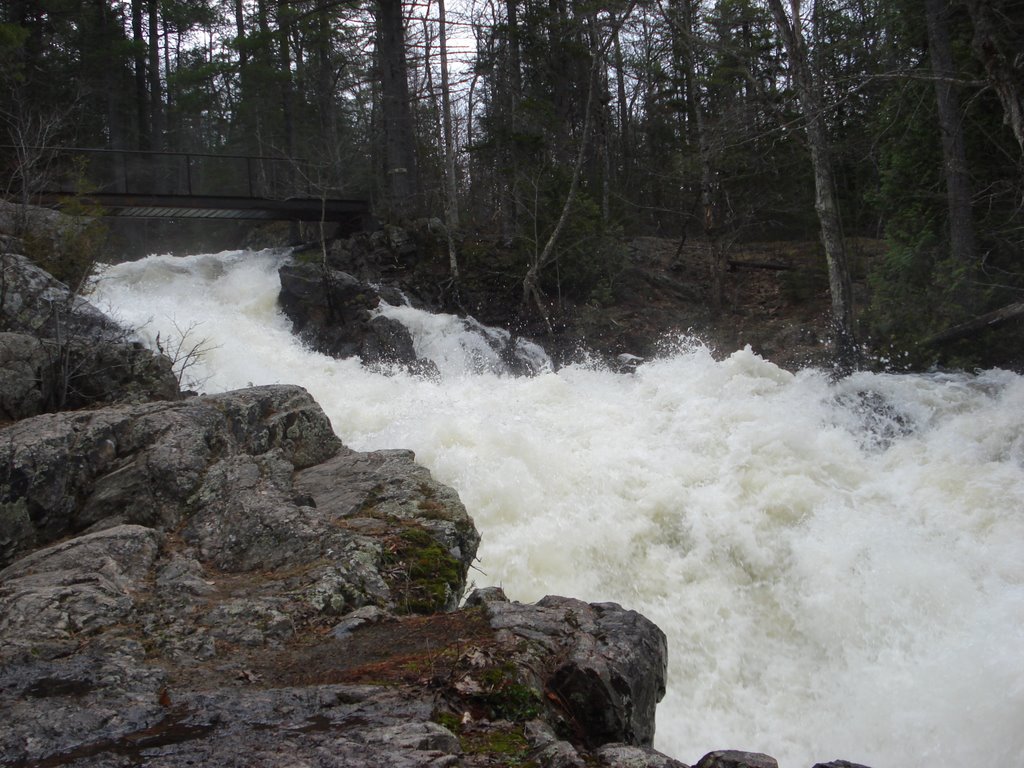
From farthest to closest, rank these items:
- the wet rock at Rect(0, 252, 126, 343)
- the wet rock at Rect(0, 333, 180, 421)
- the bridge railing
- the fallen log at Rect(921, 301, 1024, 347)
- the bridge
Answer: the bridge railing
the bridge
the fallen log at Rect(921, 301, 1024, 347)
the wet rock at Rect(0, 252, 126, 343)
the wet rock at Rect(0, 333, 180, 421)

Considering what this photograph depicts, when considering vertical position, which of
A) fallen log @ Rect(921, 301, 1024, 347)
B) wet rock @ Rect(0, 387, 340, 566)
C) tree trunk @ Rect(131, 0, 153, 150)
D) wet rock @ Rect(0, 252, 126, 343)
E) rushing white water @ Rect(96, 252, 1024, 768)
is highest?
tree trunk @ Rect(131, 0, 153, 150)

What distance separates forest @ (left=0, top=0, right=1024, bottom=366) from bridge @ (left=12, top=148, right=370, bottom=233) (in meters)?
0.78

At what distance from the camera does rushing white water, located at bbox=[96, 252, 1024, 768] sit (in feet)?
19.0

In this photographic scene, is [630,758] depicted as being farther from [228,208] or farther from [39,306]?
[228,208]

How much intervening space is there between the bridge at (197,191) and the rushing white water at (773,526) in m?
6.60

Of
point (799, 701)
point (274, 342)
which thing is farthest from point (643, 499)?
point (274, 342)

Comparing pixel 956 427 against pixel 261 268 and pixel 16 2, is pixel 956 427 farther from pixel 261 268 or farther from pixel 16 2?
pixel 16 2

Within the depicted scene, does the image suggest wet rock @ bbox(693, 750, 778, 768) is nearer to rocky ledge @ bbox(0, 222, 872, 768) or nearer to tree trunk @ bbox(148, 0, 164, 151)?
rocky ledge @ bbox(0, 222, 872, 768)

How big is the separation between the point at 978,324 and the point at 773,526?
6.52m

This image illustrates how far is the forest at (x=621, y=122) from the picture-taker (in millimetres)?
12672

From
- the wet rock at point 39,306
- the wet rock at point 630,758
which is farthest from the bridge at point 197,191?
the wet rock at point 630,758

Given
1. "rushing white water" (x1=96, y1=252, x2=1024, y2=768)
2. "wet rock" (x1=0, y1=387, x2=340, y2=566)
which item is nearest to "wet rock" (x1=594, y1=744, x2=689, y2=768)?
"rushing white water" (x1=96, y1=252, x2=1024, y2=768)

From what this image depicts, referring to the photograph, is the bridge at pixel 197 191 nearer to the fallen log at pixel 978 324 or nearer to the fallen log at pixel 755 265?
the fallen log at pixel 755 265

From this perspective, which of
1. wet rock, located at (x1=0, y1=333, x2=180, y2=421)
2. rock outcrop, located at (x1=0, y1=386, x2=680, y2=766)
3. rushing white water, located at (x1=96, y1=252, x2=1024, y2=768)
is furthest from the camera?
wet rock, located at (x1=0, y1=333, x2=180, y2=421)
